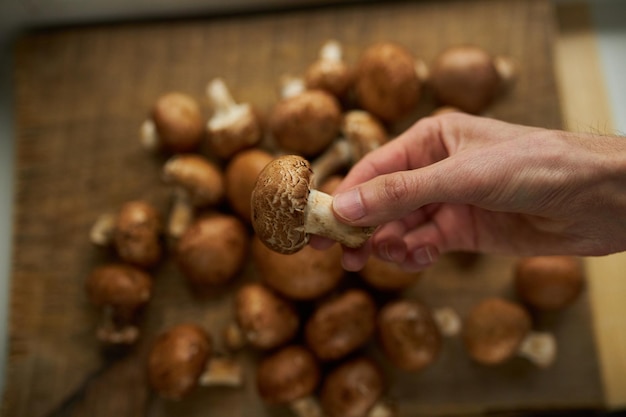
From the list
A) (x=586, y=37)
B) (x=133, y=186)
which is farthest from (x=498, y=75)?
(x=133, y=186)

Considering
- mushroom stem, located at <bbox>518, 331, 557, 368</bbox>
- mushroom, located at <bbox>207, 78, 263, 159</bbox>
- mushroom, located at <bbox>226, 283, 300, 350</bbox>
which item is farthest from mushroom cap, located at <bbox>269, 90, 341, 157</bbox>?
mushroom stem, located at <bbox>518, 331, 557, 368</bbox>

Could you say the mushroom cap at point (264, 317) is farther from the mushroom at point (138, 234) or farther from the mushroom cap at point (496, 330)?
the mushroom cap at point (496, 330)

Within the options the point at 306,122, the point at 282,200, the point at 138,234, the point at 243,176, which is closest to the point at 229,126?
the point at 243,176

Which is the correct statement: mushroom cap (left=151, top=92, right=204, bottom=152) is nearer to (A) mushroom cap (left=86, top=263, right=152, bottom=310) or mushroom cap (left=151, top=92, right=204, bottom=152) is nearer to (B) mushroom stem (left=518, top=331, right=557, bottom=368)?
(A) mushroom cap (left=86, top=263, right=152, bottom=310)

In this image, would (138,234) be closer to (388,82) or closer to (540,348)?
(388,82)

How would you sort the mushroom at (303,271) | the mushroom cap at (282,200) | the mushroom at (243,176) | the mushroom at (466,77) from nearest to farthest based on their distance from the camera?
1. the mushroom cap at (282,200)
2. the mushroom at (303,271)
3. the mushroom at (243,176)
4. the mushroom at (466,77)

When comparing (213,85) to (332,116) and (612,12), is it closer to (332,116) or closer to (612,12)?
(332,116)

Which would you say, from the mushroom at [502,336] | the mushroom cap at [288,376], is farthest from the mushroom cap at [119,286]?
the mushroom at [502,336]
